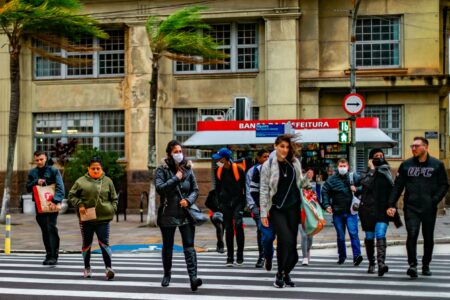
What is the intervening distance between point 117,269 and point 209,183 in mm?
15636

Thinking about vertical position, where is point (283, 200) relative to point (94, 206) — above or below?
above

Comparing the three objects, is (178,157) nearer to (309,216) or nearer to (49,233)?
(309,216)

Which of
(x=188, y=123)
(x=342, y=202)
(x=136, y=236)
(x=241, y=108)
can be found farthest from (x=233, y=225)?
(x=188, y=123)

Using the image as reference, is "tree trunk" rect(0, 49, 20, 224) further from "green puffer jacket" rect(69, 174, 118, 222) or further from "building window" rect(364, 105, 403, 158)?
"green puffer jacket" rect(69, 174, 118, 222)

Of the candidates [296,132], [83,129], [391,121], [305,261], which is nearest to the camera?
[305,261]

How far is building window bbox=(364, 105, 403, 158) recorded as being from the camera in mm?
25859

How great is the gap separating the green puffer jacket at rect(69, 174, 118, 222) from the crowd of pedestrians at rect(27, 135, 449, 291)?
14mm

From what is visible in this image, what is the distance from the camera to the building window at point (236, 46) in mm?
26953

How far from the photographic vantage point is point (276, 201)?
8797 mm

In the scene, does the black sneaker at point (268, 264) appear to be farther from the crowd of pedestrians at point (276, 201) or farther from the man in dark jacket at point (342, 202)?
the man in dark jacket at point (342, 202)

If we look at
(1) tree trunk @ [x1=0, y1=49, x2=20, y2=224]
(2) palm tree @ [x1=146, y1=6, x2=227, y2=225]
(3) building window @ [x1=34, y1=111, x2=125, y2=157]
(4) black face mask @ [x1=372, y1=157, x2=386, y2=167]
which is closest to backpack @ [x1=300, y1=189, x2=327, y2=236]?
(4) black face mask @ [x1=372, y1=157, x2=386, y2=167]

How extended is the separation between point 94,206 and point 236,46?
17770mm

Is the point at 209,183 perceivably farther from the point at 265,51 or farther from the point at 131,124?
the point at 265,51

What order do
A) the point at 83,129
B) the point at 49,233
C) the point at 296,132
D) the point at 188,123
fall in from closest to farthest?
the point at 49,233, the point at 296,132, the point at 188,123, the point at 83,129
